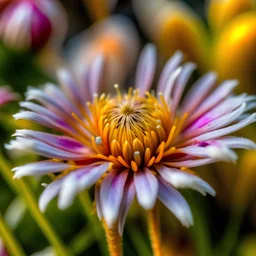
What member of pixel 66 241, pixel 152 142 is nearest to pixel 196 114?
pixel 152 142

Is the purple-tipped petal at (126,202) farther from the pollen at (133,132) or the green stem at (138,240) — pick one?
the green stem at (138,240)

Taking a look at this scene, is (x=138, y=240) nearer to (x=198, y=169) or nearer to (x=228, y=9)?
(x=198, y=169)

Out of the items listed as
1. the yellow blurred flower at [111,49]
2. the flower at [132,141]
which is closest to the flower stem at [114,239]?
the flower at [132,141]

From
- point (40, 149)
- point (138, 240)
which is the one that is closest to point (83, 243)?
point (138, 240)

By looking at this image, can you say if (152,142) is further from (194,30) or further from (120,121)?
(194,30)

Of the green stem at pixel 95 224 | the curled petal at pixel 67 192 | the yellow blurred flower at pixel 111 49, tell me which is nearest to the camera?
the curled petal at pixel 67 192
